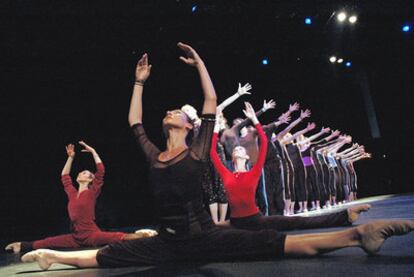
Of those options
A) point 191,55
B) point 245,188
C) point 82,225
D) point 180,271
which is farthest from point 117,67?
point 180,271

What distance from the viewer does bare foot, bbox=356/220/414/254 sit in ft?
4.92

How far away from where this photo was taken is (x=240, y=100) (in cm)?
826

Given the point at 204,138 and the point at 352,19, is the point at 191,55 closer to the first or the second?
the point at 204,138

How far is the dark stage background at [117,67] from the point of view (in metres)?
5.07

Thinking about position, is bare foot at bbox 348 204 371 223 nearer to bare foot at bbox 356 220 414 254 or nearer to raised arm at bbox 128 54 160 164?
bare foot at bbox 356 220 414 254

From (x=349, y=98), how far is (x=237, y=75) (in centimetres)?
474

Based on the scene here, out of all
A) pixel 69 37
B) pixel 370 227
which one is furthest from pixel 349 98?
pixel 370 227

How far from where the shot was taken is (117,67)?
6.00m

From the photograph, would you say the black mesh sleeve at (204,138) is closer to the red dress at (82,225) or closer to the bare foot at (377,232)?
the bare foot at (377,232)

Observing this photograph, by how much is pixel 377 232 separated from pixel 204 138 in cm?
85

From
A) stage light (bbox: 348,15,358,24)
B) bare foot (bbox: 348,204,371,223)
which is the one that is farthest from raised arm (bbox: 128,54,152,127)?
stage light (bbox: 348,15,358,24)

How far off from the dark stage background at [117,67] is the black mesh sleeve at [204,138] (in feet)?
12.4

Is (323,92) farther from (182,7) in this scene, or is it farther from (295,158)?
(182,7)

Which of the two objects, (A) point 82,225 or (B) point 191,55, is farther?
(A) point 82,225
